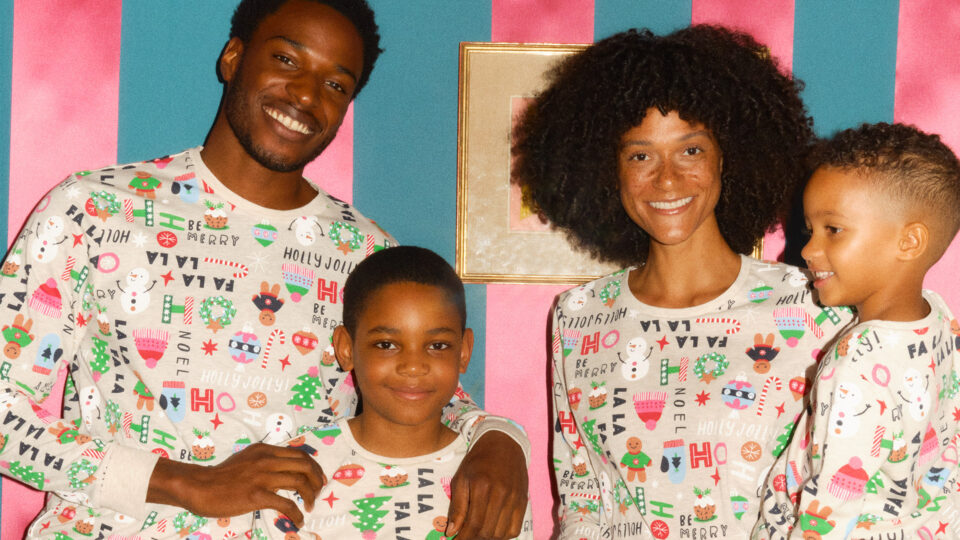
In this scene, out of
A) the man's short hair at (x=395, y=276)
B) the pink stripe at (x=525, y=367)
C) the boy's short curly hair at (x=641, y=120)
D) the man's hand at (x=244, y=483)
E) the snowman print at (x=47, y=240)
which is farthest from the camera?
the pink stripe at (x=525, y=367)

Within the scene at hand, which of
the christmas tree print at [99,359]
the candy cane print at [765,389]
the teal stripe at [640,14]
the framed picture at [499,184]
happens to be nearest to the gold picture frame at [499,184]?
the framed picture at [499,184]

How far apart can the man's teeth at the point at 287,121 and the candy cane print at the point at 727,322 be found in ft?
3.16

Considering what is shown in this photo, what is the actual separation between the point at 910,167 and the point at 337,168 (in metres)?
1.38

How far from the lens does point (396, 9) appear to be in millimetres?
2307

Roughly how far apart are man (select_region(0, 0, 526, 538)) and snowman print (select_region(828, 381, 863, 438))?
0.62 m

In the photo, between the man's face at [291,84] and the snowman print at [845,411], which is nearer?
the snowman print at [845,411]

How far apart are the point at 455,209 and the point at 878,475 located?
122 cm

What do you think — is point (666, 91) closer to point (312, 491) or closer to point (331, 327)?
point (331, 327)

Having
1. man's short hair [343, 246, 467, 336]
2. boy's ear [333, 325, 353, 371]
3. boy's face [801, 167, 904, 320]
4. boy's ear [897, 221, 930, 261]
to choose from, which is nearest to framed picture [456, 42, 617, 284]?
man's short hair [343, 246, 467, 336]

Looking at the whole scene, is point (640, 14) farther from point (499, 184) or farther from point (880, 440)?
point (880, 440)

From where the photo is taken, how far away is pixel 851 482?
146cm

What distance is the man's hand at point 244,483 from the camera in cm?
168

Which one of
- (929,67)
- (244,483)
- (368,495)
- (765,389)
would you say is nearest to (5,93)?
(244,483)

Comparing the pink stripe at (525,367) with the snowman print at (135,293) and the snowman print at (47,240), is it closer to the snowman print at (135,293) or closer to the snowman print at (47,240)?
the snowman print at (135,293)
